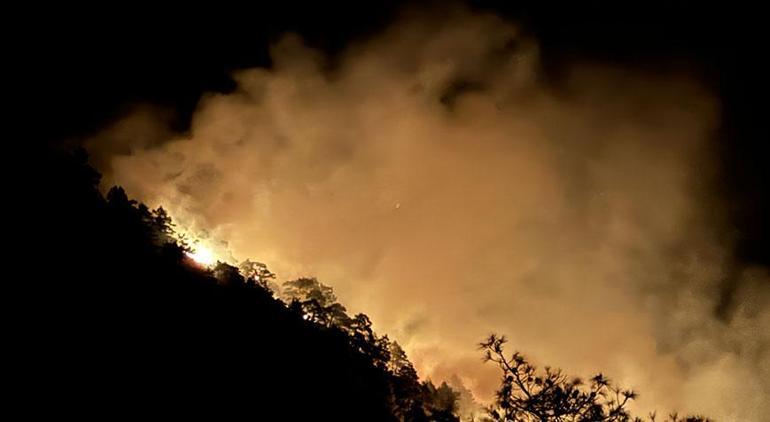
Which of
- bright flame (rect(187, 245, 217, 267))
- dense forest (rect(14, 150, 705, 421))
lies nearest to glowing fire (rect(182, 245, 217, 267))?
bright flame (rect(187, 245, 217, 267))

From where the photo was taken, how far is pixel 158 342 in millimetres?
20406

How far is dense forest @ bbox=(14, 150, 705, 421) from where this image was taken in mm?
17234

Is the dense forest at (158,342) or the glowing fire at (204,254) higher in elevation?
the glowing fire at (204,254)

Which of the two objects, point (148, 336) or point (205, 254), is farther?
point (205, 254)

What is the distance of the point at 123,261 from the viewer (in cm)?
2294

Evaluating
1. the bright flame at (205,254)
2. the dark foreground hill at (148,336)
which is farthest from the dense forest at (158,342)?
the bright flame at (205,254)

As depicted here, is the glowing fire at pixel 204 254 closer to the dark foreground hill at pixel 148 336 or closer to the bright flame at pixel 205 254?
the bright flame at pixel 205 254

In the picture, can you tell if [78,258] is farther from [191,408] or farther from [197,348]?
[191,408]

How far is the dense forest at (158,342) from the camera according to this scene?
17.2 metres

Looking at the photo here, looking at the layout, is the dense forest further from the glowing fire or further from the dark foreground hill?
the glowing fire

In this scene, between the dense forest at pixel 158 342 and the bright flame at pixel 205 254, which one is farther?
the bright flame at pixel 205 254

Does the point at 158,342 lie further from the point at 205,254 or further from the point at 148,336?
the point at 205,254

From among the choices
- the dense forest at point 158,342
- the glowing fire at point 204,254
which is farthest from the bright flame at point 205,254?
the dense forest at point 158,342

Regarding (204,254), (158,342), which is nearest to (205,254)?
(204,254)
